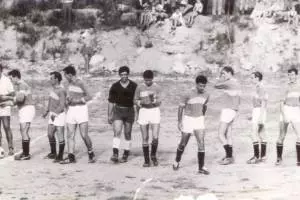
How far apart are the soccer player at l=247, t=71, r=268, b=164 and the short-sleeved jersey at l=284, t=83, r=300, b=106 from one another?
0.99ft

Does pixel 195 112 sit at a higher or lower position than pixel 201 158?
higher

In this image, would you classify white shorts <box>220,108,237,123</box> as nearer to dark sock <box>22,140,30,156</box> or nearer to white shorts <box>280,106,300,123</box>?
white shorts <box>280,106,300,123</box>

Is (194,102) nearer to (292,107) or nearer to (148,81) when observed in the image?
(148,81)

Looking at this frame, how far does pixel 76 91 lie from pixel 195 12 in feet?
24.3

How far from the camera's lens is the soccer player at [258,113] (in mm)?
7309

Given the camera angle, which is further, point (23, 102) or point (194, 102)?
point (23, 102)

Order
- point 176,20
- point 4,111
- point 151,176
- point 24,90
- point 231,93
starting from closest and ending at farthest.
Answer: point 151,176 < point 231,93 < point 24,90 < point 4,111 < point 176,20

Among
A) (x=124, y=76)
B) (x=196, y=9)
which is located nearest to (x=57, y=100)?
(x=124, y=76)

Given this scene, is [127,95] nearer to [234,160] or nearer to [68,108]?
[68,108]

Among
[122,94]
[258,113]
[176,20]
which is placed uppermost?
[176,20]

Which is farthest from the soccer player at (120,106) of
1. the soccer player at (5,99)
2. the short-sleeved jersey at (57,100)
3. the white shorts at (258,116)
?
the white shorts at (258,116)

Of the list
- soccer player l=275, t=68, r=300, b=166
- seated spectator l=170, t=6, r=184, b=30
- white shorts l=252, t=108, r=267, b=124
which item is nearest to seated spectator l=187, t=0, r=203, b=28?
seated spectator l=170, t=6, r=184, b=30

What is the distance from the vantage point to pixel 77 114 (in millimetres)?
7430

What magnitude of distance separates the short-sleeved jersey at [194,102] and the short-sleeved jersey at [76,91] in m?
1.37
